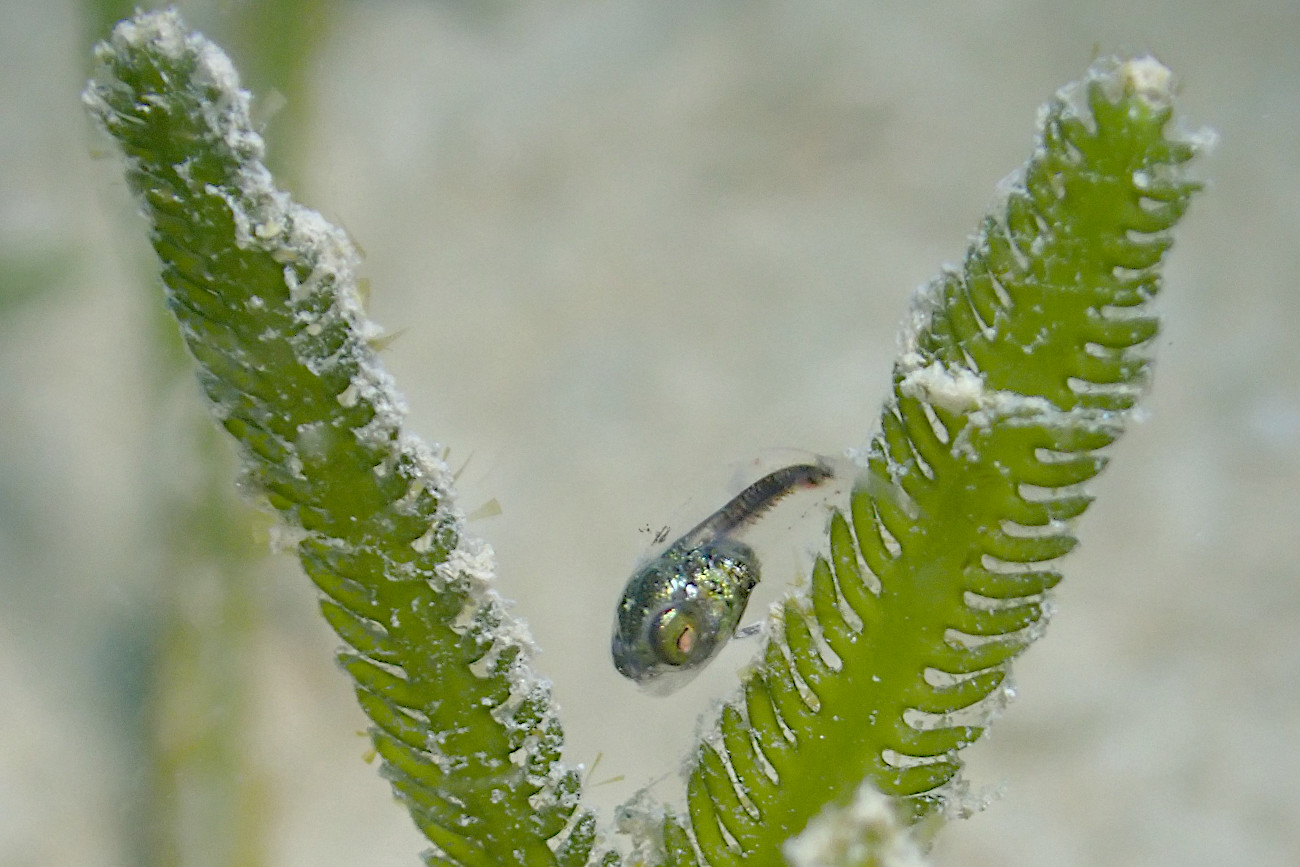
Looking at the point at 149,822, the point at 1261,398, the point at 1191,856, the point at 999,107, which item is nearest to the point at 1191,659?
the point at 1191,856

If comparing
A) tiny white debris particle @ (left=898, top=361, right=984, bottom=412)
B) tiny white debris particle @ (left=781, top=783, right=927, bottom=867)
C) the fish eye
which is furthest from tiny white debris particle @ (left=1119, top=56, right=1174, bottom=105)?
the fish eye

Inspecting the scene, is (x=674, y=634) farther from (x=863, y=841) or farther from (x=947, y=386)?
(x=863, y=841)

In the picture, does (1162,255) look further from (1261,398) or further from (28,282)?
(28,282)

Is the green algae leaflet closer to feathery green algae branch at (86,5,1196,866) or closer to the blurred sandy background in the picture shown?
feathery green algae branch at (86,5,1196,866)

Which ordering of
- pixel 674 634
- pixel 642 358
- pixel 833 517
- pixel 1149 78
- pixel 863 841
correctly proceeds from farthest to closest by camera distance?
pixel 642 358 → pixel 674 634 → pixel 833 517 → pixel 1149 78 → pixel 863 841

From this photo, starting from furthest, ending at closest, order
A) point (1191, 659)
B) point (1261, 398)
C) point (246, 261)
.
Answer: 1. point (1261, 398)
2. point (1191, 659)
3. point (246, 261)

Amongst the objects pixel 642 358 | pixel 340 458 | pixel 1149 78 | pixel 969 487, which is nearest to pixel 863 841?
pixel 969 487
